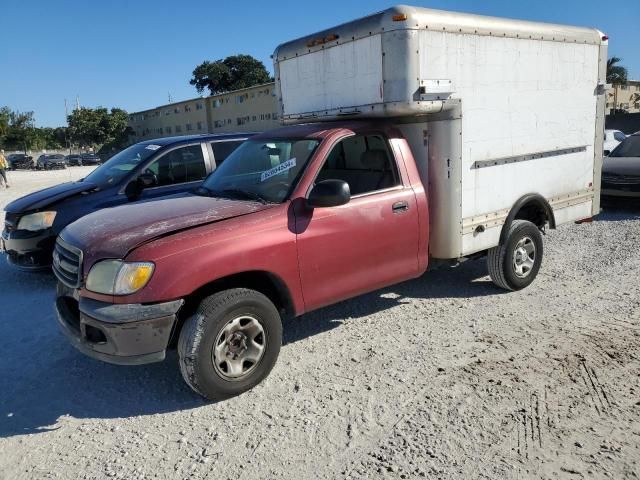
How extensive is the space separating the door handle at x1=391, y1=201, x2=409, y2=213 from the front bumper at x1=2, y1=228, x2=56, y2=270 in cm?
421

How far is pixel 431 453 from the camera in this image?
2982 mm

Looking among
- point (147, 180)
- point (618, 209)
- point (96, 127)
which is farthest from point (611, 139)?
point (96, 127)

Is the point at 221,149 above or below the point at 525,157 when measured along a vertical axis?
above

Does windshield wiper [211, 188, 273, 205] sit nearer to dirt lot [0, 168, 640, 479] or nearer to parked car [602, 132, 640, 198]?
dirt lot [0, 168, 640, 479]

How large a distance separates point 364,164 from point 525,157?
1952 millimetres

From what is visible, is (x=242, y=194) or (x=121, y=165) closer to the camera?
(x=242, y=194)

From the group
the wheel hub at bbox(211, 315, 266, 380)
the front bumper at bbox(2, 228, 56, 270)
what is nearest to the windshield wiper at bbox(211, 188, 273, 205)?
the wheel hub at bbox(211, 315, 266, 380)

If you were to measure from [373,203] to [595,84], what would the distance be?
3.78 m

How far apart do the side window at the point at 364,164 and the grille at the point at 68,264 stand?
6.93 feet

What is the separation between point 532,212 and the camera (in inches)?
244

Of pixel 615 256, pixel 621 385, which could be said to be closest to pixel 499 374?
pixel 621 385

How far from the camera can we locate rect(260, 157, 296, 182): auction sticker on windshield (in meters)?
4.31

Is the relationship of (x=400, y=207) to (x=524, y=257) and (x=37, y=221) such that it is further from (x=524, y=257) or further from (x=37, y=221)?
(x=37, y=221)

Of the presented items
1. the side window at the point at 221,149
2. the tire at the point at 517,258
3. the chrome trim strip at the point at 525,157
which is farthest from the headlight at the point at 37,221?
the tire at the point at 517,258
